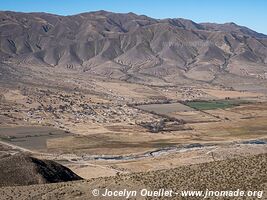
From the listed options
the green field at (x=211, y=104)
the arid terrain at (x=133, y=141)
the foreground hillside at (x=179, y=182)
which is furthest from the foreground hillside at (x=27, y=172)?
the green field at (x=211, y=104)

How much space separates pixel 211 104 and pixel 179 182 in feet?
484

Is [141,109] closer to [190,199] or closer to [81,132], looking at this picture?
[81,132]

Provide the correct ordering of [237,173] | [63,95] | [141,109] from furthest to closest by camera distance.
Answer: [63,95] < [141,109] < [237,173]

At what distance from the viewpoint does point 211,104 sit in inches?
7407

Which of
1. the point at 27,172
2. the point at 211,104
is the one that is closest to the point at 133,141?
the point at 27,172

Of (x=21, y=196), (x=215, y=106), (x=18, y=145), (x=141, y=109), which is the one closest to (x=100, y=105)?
(x=141, y=109)

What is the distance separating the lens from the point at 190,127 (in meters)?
141

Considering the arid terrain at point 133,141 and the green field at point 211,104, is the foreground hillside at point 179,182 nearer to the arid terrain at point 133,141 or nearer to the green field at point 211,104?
the arid terrain at point 133,141

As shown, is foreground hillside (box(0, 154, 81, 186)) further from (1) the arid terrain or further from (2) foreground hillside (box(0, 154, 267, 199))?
(2) foreground hillside (box(0, 154, 267, 199))

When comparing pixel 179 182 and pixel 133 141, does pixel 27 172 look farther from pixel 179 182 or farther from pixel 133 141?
pixel 133 141

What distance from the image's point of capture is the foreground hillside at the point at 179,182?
4106 cm

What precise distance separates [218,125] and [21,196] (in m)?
103

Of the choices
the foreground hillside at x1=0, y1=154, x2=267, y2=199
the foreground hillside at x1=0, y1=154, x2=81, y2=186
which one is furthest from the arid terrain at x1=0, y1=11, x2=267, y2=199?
the foreground hillside at x1=0, y1=154, x2=81, y2=186

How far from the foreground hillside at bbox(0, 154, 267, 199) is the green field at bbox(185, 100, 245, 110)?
131 m
